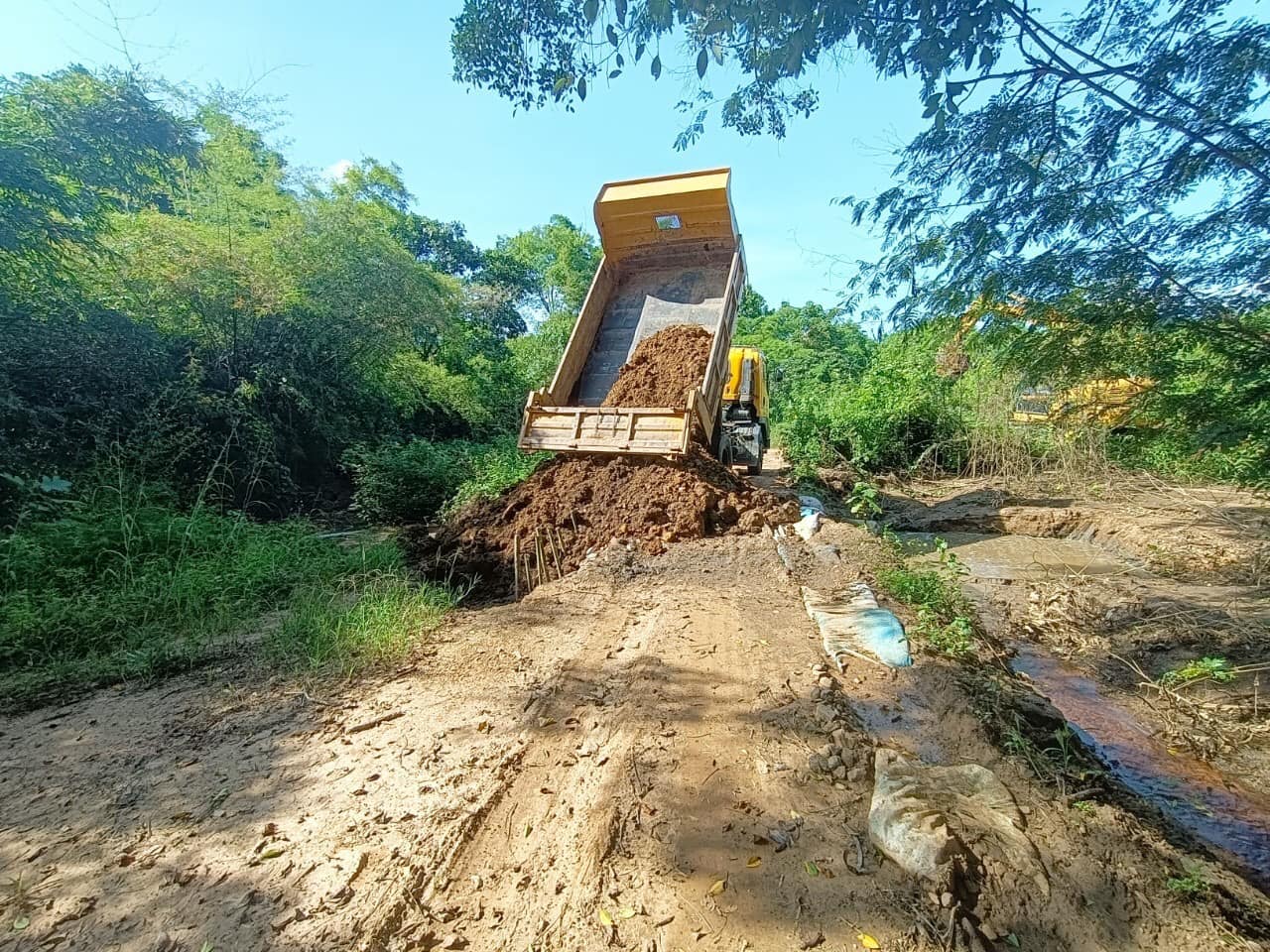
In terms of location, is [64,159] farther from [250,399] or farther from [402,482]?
[402,482]

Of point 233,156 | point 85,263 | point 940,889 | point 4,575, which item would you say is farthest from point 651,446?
point 233,156

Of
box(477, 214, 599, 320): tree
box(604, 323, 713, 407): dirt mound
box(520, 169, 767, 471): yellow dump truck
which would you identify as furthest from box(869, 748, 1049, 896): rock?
box(477, 214, 599, 320): tree

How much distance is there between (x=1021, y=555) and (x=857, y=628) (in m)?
4.93

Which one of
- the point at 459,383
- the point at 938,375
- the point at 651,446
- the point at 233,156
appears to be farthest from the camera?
the point at 938,375

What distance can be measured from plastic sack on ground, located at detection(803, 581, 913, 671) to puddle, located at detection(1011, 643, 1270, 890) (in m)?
1.15

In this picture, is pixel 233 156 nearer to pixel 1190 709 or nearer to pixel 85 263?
pixel 85 263

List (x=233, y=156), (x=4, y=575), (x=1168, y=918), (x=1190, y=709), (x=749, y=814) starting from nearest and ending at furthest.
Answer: (x=1168, y=918)
(x=749, y=814)
(x=1190, y=709)
(x=4, y=575)
(x=233, y=156)

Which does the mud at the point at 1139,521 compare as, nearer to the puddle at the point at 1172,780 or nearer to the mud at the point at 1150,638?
the mud at the point at 1150,638

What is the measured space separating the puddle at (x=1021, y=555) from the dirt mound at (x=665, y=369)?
3.49 metres

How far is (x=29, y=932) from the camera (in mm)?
1687

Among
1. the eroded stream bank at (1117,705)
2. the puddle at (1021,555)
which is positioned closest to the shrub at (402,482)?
the puddle at (1021,555)


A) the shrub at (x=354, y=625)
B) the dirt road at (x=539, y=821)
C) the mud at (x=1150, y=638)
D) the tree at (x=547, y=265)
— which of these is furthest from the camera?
the tree at (x=547, y=265)

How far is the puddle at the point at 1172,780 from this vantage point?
2.58 metres

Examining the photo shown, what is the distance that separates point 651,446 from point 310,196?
907 cm
